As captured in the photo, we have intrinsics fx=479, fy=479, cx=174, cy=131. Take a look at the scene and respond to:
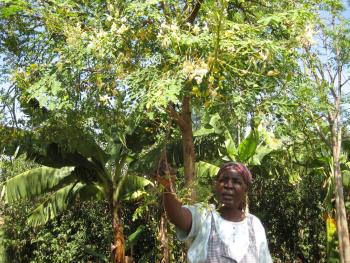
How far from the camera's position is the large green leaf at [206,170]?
8.96 m

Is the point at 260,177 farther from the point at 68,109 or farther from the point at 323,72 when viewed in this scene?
the point at 68,109

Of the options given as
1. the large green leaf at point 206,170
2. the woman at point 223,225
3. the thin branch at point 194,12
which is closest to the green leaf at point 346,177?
the large green leaf at point 206,170

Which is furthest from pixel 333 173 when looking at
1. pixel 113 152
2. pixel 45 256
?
pixel 45 256

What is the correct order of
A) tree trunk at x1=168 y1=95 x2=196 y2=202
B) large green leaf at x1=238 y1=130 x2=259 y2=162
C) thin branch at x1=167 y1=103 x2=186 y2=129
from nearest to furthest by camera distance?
thin branch at x1=167 y1=103 x2=186 y2=129
tree trunk at x1=168 y1=95 x2=196 y2=202
large green leaf at x1=238 y1=130 x2=259 y2=162

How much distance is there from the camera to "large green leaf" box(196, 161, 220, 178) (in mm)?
8961

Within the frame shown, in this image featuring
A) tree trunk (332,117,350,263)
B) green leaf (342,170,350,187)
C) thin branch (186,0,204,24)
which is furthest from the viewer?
green leaf (342,170,350,187)

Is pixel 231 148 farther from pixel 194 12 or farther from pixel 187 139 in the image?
pixel 194 12

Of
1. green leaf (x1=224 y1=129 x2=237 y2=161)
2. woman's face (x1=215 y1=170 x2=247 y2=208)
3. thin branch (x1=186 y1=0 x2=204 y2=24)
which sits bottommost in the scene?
woman's face (x1=215 y1=170 x2=247 y2=208)

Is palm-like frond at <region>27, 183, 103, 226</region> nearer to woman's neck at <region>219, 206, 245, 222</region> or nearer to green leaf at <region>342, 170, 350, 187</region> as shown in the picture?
green leaf at <region>342, 170, 350, 187</region>

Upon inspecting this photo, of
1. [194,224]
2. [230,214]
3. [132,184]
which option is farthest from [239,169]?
[132,184]

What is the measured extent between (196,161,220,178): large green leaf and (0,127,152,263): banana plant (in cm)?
103

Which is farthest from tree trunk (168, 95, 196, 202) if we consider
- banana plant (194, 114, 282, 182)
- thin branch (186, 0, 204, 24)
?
banana plant (194, 114, 282, 182)

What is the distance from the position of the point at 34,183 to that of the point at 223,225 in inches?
289

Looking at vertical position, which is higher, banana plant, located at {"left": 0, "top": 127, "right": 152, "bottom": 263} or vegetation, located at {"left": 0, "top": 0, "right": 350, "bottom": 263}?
vegetation, located at {"left": 0, "top": 0, "right": 350, "bottom": 263}
